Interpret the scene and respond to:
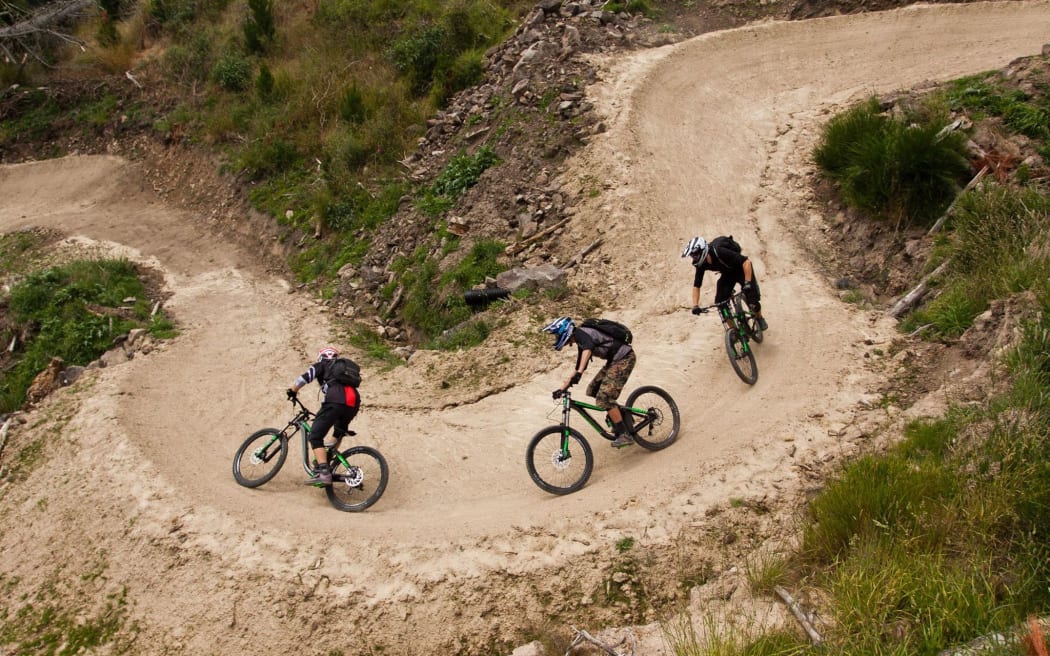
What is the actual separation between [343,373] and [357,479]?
151 cm

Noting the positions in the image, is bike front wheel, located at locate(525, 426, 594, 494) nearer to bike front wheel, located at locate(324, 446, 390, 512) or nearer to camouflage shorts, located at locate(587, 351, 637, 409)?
camouflage shorts, located at locate(587, 351, 637, 409)

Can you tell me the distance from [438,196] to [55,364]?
30.8 ft

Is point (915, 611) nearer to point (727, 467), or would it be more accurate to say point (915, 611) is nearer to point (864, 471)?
point (864, 471)

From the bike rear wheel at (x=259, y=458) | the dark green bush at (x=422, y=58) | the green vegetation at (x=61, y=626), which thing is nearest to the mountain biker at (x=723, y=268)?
the bike rear wheel at (x=259, y=458)

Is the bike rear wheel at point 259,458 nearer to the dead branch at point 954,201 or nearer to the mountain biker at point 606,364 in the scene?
the mountain biker at point 606,364

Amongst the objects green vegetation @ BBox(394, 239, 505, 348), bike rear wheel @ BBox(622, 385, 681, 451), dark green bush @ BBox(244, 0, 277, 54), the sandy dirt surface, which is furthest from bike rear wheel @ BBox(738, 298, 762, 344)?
dark green bush @ BBox(244, 0, 277, 54)

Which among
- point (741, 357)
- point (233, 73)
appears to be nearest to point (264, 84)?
point (233, 73)

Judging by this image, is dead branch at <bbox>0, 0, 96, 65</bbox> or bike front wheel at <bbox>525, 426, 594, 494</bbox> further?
dead branch at <bbox>0, 0, 96, 65</bbox>

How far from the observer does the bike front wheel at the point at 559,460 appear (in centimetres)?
915

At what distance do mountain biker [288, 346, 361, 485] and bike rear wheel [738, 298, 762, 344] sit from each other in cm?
604

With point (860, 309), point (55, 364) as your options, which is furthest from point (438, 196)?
point (860, 309)

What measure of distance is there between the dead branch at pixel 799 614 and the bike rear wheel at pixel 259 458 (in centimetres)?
701

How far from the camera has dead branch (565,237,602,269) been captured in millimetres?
14742

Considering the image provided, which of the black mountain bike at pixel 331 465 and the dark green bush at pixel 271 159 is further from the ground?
the dark green bush at pixel 271 159
